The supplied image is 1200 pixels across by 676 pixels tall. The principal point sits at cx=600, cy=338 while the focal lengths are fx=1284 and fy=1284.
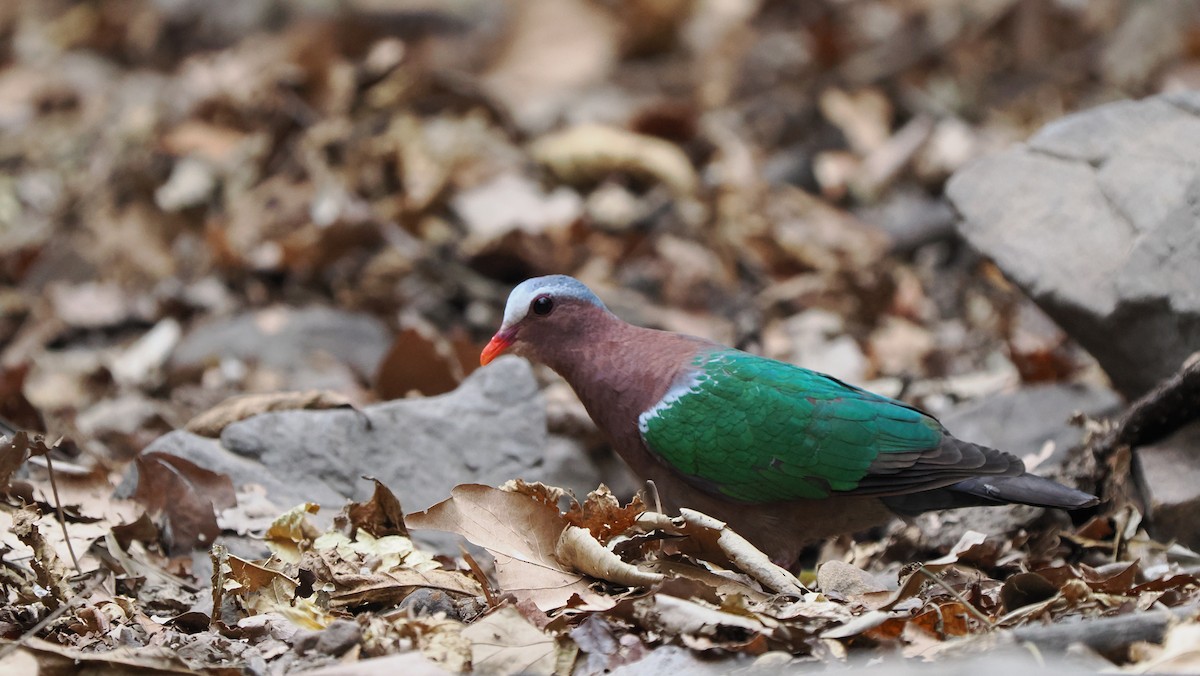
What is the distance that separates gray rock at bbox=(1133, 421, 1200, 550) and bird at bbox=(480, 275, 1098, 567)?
0.36m

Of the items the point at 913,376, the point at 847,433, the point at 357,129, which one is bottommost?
the point at 913,376

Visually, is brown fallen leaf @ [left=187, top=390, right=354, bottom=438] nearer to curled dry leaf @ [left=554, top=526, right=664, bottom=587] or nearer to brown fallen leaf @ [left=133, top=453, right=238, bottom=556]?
brown fallen leaf @ [left=133, top=453, right=238, bottom=556]

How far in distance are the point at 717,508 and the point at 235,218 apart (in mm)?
4531

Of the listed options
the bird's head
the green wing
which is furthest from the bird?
the bird's head

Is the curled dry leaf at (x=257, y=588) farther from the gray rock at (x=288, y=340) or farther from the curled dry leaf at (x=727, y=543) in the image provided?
the gray rock at (x=288, y=340)

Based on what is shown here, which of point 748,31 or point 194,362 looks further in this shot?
point 748,31

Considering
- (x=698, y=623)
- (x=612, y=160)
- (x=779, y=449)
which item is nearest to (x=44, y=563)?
(x=698, y=623)

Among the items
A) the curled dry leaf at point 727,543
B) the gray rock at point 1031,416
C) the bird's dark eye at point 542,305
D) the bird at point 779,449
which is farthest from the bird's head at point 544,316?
the gray rock at point 1031,416

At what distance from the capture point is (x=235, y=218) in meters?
7.69

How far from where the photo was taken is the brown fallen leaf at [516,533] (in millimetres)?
3291

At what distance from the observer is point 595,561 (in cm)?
327

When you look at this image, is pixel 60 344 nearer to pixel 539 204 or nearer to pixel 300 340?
pixel 300 340

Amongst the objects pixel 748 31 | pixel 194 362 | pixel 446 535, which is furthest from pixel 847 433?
pixel 748 31

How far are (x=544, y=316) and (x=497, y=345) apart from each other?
7.5 inches
